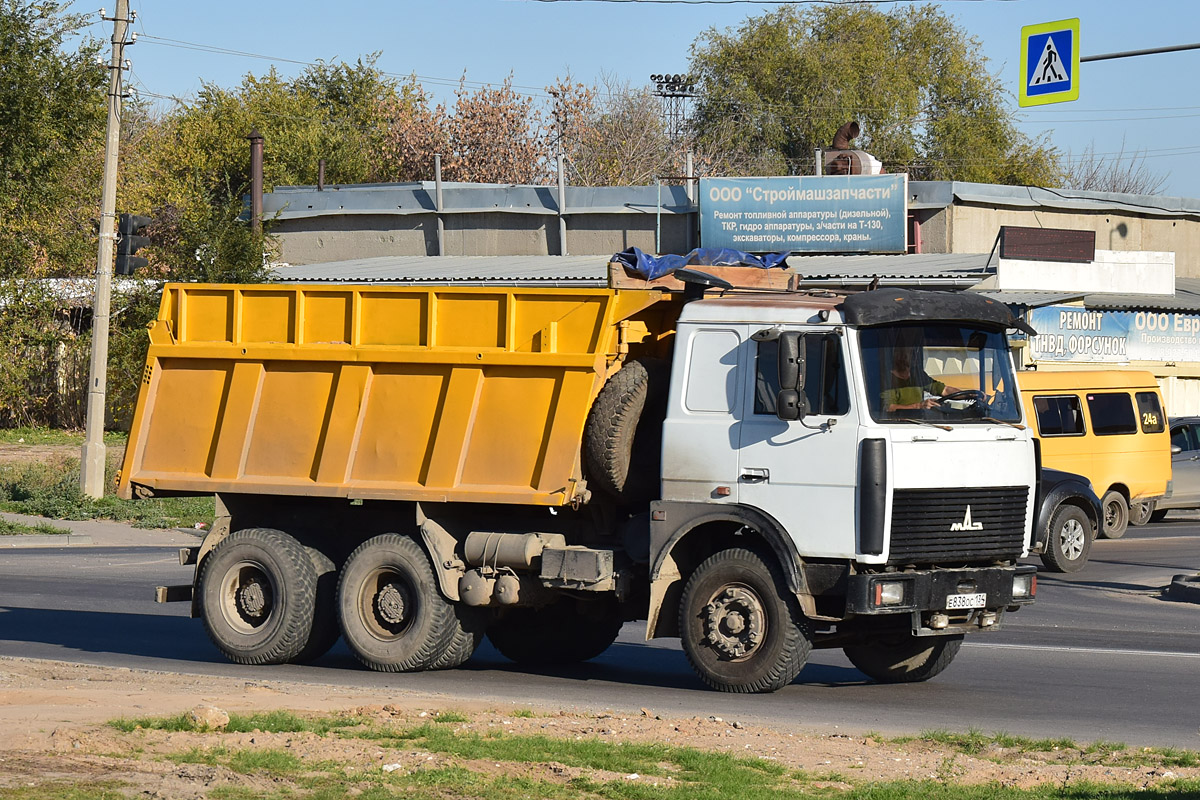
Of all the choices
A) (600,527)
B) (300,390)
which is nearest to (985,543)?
(600,527)

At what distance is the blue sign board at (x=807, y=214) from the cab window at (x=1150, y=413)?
1251cm

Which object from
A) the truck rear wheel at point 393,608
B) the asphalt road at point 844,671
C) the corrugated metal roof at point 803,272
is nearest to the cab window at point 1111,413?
the asphalt road at point 844,671

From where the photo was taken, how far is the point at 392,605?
11.6 meters

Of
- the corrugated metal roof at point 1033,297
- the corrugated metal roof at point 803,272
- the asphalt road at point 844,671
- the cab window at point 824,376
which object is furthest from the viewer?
the corrugated metal roof at point 803,272

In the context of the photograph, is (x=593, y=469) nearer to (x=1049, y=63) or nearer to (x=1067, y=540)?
(x=1067, y=540)

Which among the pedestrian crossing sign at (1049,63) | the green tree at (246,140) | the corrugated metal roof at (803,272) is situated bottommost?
the corrugated metal roof at (803,272)

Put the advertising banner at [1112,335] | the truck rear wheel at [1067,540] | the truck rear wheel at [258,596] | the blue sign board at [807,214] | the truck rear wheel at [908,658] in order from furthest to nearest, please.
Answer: the blue sign board at [807,214], the advertising banner at [1112,335], the truck rear wheel at [1067,540], the truck rear wheel at [258,596], the truck rear wheel at [908,658]

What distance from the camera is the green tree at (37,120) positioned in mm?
27609

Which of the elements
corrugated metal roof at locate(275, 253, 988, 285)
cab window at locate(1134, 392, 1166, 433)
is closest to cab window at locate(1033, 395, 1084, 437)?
cab window at locate(1134, 392, 1166, 433)

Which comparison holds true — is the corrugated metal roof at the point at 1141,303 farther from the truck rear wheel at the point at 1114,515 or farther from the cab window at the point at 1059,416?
the cab window at the point at 1059,416

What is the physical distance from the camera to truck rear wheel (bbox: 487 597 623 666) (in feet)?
40.9

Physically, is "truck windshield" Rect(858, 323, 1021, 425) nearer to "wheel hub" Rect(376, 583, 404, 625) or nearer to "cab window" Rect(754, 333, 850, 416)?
"cab window" Rect(754, 333, 850, 416)

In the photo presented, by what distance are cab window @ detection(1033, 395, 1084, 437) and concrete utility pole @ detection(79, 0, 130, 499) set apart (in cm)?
1448

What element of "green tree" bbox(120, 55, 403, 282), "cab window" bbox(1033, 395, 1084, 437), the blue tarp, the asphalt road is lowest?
the asphalt road
